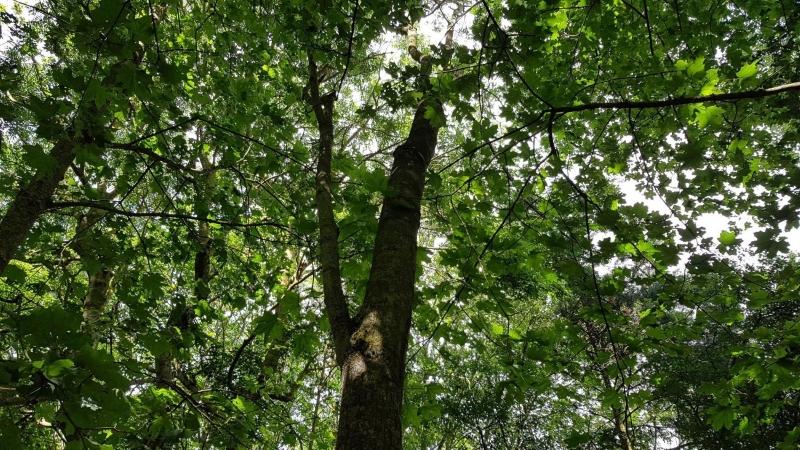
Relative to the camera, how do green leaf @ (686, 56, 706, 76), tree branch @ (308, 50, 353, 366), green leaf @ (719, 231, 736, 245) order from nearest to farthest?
tree branch @ (308, 50, 353, 366)
green leaf @ (686, 56, 706, 76)
green leaf @ (719, 231, 736, 245)

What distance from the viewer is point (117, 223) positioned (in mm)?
3480

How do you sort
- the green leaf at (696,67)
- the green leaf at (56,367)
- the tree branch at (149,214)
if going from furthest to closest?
the tree branch at (149,214)
the green leaf at (696,67)
the green leaf at (56,367)

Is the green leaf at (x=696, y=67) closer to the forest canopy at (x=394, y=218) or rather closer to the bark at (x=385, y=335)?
the forest canopy at (x=394, y=218)

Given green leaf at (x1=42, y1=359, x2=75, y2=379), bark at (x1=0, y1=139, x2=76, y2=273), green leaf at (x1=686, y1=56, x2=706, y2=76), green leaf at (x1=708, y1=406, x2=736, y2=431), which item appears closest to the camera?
green leaf at (x1=42, y1=359, x2=75, y2=379)

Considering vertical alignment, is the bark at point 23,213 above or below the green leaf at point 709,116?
below

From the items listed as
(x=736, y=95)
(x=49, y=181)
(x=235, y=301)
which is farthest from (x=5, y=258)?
(x=736, y=95)

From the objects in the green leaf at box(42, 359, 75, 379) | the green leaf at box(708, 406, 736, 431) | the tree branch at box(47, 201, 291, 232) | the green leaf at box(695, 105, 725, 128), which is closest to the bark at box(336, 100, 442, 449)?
the green leaf at box(42, 359, 75, 379)

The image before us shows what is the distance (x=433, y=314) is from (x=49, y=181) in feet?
9.93

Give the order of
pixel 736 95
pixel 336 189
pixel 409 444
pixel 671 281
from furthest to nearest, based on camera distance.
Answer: pixel 409 444 → pixel 336 189 → pixel 671 281 → pixel 736 95

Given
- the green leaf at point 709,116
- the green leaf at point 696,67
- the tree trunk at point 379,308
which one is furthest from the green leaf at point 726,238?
the tree trunk at point 379,308

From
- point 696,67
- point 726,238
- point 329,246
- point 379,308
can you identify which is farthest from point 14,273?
point 726,238

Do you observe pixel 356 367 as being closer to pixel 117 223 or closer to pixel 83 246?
pixel 83 246

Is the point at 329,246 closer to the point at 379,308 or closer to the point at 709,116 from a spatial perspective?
the point at 379,308

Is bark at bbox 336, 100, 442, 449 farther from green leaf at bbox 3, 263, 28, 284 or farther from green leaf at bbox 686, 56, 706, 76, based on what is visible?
green leaf at bbox 3, 263, 28, 284
